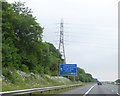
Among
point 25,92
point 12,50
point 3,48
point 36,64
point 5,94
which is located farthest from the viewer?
point 36,64

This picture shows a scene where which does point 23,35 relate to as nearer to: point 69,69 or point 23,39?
point 23,39

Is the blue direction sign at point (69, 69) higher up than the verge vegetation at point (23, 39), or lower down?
lower down

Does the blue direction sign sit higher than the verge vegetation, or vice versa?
the verge vegetation

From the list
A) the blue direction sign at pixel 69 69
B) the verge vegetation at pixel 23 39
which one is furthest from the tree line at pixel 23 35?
the blue direction sign at pixel 69 69

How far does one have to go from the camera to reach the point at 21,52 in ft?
213

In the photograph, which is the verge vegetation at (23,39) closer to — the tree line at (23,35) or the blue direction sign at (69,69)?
the tree line at (23,35)

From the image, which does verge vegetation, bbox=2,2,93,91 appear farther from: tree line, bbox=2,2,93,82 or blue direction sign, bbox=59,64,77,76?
blue direction sign, bbox=59,64,77,76

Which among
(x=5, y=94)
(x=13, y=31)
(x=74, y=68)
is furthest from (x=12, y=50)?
(x=5, y=94)

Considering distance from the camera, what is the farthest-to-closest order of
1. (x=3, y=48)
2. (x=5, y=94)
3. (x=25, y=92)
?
1. (x=3, y=48)
2. (x=25, y=92)
3. (x=5, y=94)

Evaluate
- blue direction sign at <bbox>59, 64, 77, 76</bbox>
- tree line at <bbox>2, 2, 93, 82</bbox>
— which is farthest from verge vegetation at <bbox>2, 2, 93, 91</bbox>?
blue direction sign at <bbox>59, 64, 77, 76</bbox>

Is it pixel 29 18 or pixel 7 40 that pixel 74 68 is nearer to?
pixel 29 18

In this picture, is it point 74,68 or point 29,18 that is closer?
point 29,18

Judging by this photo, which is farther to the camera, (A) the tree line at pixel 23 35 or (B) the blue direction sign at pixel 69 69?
(B) the blue direction sign at pixel 69 69

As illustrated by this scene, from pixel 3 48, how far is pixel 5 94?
96.6 feet
